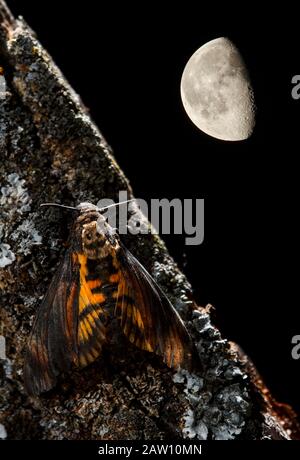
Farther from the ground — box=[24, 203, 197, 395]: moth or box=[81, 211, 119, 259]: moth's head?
box=[81, 211, 119, 259]: moth's head

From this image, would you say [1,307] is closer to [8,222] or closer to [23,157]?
[8,222]

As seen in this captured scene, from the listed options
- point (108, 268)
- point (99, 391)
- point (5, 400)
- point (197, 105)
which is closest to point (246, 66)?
point (197, 105)

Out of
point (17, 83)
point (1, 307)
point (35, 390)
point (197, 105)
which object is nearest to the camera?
point (35, 390)

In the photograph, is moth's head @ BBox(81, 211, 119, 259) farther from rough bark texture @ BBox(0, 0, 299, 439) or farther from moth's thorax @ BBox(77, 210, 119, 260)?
rough bark texture @ BBox(0, 0, 299, 439)

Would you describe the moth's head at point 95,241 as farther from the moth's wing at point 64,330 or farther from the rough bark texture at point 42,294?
the rough bark texture at point 42,294

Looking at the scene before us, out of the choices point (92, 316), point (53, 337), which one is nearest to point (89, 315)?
point (92, 316)

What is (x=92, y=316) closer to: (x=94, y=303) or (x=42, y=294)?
(x=94, y=303)

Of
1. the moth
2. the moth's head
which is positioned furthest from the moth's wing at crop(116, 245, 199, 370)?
the moth's head

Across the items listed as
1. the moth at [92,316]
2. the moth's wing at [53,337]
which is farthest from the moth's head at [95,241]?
the moth's wing at [53,337]
